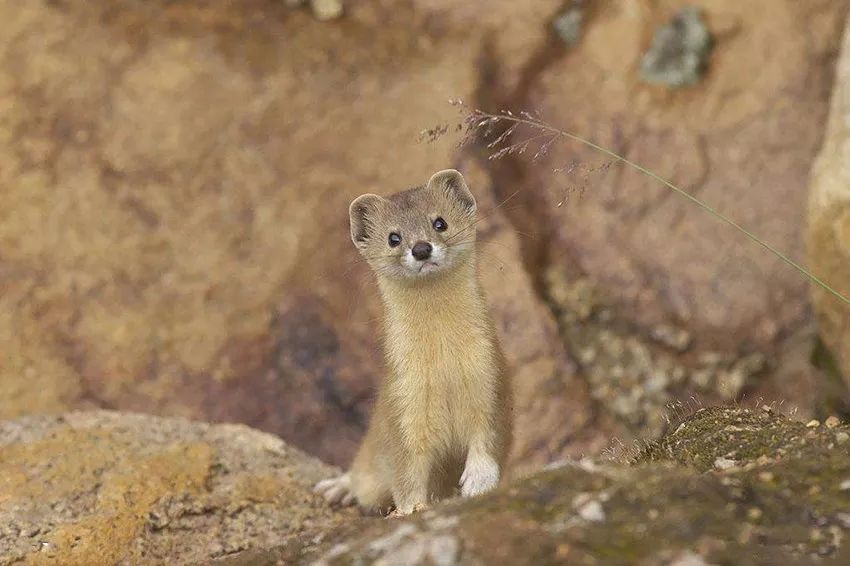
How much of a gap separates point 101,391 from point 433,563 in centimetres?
510

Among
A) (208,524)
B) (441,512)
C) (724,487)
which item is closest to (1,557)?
(208,524)

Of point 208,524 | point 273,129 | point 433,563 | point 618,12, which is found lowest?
point 208,524

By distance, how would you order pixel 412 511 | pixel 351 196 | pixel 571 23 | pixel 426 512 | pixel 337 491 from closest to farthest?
1. pixel 426 512
2. pixel 412 511
3. pixel 337 491
4. pixel 351 196
5. pixel 571 23

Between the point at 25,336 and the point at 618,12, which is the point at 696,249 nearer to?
the point at 618,12

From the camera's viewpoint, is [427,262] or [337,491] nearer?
[427,262]

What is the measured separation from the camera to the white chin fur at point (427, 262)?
4.36 metres

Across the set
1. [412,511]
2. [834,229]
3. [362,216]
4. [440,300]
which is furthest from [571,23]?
[412,511]

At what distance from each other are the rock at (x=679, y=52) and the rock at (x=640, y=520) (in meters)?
4.78

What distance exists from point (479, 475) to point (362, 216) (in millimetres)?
1308

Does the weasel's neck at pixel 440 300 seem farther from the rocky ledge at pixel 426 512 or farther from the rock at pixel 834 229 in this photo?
the rock at pixel 834 229

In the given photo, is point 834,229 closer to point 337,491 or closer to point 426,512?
point 337,491

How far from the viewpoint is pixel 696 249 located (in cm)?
722

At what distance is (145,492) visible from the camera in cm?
452

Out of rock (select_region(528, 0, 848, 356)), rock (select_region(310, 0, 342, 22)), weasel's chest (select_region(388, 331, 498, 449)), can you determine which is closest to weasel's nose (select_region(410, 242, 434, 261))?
weasel's chest (select_region(388, 331, 498, 449))
